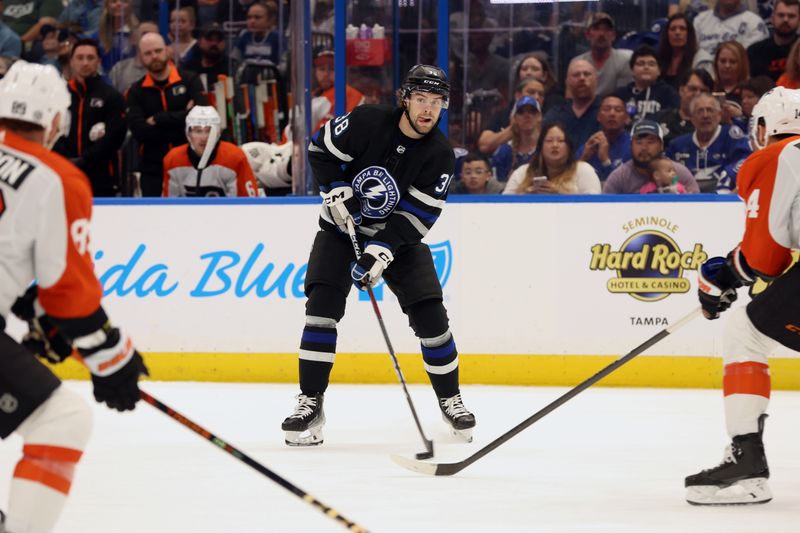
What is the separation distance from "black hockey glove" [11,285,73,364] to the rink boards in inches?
122

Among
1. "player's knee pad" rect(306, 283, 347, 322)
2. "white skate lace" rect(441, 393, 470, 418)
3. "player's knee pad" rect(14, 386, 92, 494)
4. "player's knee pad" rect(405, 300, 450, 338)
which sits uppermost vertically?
"player's knee pad" rect(14, 386, 92, 494)

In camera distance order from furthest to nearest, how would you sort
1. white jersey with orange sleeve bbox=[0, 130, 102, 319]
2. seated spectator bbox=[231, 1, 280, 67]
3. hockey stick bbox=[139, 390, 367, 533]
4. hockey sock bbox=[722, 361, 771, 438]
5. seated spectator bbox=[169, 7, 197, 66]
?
seated spectator bbox=[169, 7, 197, 66] < seated spectator bbox=[231, 1, 280, 67] < hockey sock bbox=[722, 361, 771, 438] < hockey stick bbox=[139, 390, 367, 533] < white jersey with orange sleeve bbox=[0, 130, 102, 319]

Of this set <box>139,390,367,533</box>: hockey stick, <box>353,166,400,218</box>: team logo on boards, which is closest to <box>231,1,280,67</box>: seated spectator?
<box>353,166,400,218</box>: team logo on boards

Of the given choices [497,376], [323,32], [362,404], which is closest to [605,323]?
[497,376]

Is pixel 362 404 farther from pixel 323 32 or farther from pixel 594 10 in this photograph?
pixel 594 10

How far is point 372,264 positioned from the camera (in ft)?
13.7

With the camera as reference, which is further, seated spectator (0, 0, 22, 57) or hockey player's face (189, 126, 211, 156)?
seated spectator (0, 0, 22, 57)

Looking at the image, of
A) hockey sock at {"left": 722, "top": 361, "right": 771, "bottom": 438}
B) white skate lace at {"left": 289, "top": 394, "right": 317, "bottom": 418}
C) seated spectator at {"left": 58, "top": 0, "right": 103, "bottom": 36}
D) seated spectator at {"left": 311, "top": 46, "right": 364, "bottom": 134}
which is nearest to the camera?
hockey sock at {"left": 722, "top": 361, "right": 771, "bottom": 438}

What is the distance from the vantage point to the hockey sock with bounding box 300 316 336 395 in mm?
4277

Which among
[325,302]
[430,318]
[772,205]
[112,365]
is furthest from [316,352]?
[112,365]

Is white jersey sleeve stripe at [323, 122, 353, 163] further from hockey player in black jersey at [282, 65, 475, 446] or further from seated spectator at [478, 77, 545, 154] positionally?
seated spectator at [478, 77, 545, 154]

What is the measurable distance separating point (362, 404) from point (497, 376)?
0.77 meters

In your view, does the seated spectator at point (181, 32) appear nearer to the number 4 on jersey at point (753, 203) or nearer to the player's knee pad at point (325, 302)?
the player's knee pad at point (325, 302)

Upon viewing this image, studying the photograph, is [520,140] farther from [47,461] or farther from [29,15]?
[47,461]
